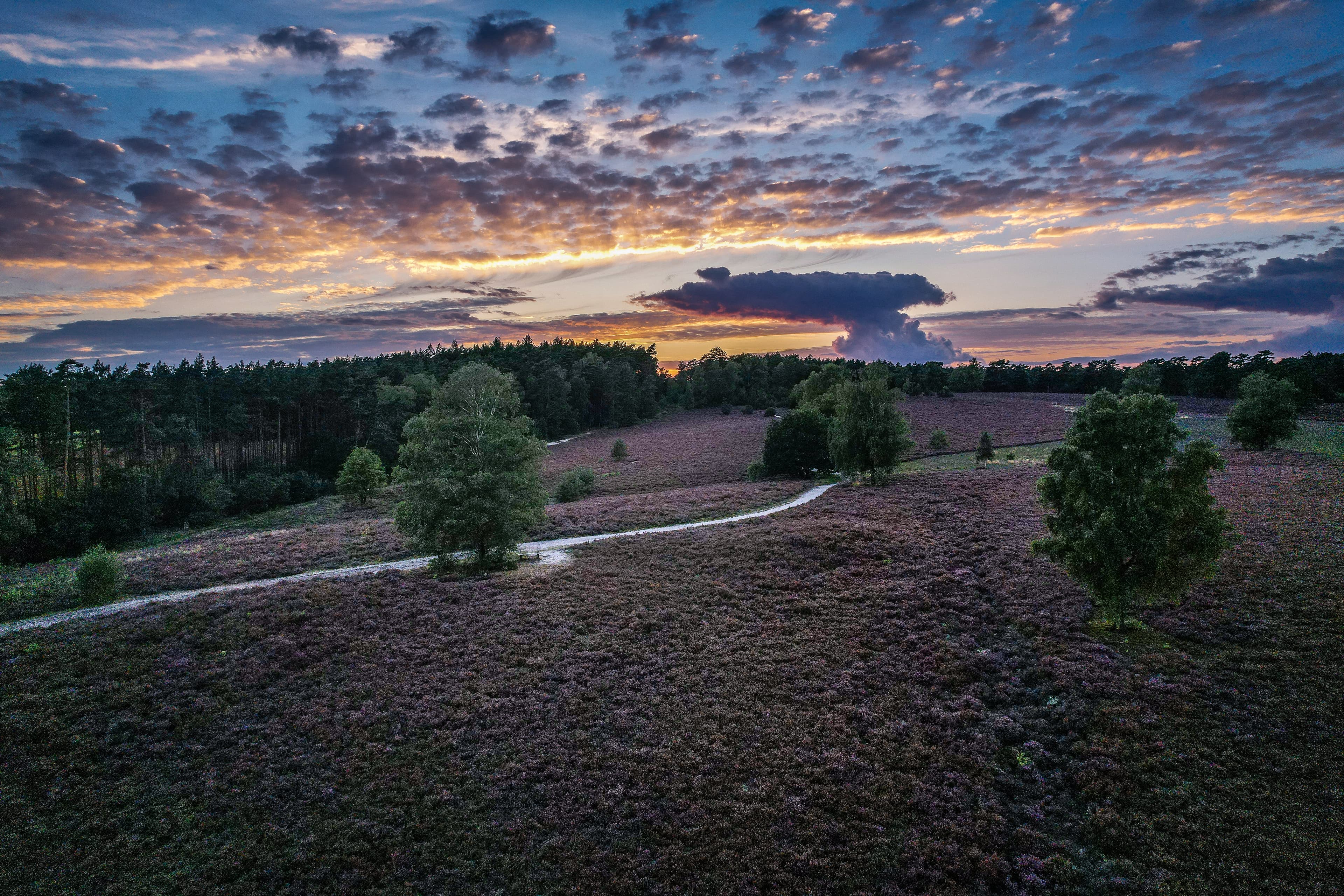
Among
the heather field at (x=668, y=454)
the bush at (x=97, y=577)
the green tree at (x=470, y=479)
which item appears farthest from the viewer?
the heather field at (x=668, y=454)

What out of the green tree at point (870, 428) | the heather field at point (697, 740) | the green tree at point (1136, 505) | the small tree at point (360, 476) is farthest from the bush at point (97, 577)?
the green tree at point (870, 428)

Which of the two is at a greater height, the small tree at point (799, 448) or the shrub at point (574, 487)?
the small tree at point (799, 448)

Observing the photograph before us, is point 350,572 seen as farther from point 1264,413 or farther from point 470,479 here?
point 1264,413

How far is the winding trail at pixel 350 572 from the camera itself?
82.8 feet

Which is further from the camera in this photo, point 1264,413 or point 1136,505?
point 1264,413

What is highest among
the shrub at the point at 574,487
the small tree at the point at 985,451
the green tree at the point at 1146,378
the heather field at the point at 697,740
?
the green tree at the point at 1146,378

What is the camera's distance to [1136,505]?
1797 centimetres

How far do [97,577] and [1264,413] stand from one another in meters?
77.8

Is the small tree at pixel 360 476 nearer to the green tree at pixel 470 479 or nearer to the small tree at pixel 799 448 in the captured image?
the green tree at pixel 470 479

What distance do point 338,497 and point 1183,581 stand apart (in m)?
69.5

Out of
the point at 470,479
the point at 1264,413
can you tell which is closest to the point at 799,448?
the point at 470,479

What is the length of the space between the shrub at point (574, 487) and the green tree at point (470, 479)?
70.5 ft

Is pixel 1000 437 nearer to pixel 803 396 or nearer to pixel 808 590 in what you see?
pixel 803 396

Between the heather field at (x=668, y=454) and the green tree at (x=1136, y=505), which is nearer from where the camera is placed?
the green tree at (x=1136, y=505)
